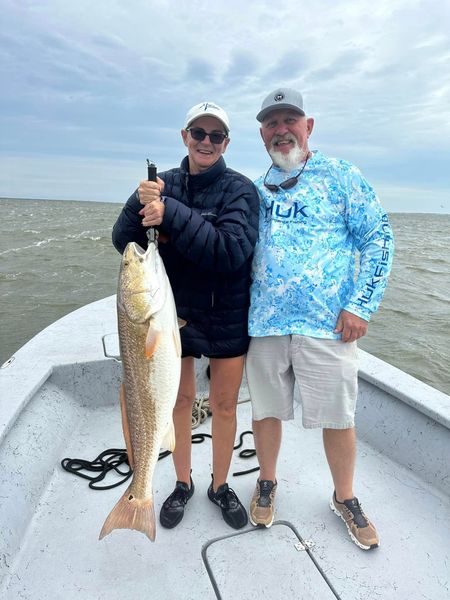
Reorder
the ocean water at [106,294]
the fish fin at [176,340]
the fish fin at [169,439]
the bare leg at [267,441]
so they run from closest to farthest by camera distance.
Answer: the fish fin at [176,340], the fish fin at [169,439], the bare leg at [267,441], the ocean water at [106,294]

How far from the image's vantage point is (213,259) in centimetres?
248

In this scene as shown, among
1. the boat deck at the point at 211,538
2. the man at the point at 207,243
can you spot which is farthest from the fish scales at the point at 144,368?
the boat deck at the point at 211,538

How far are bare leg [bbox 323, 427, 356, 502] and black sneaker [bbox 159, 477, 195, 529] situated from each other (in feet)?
3.51

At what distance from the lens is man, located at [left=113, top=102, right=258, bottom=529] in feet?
8.02

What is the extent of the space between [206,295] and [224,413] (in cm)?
82

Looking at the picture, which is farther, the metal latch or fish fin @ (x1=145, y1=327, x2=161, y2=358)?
the metal latch

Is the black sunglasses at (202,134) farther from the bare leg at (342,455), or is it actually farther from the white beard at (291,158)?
the bare leg at (342,455)

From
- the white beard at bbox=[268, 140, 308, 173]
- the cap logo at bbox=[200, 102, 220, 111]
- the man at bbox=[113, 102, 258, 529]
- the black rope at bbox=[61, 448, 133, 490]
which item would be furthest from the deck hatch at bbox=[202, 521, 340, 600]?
the cap logo at bbox=[200, 102, 220, 111]

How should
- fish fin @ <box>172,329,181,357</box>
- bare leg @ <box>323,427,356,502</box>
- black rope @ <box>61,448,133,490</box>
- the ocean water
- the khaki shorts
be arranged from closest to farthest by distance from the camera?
1. fish fin @ <box>172,329,181,357</box>
2. the khaki shorts
3. bare leg @ <box>323,427,356,502</box>
4. black rope @ <box>61,448,133,490</box>
5. the ocean water

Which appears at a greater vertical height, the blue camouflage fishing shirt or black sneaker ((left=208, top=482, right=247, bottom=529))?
the blue camouflage fishing shirt

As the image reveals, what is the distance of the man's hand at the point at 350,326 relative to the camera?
8.82ft

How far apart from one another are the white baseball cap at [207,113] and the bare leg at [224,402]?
1438 mm

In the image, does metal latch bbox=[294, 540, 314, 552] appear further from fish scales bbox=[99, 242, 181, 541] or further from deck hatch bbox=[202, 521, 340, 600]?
fish scales bbox=[99, 242, 181, 541]

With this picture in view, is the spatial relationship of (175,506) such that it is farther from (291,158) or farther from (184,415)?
(291,158)
